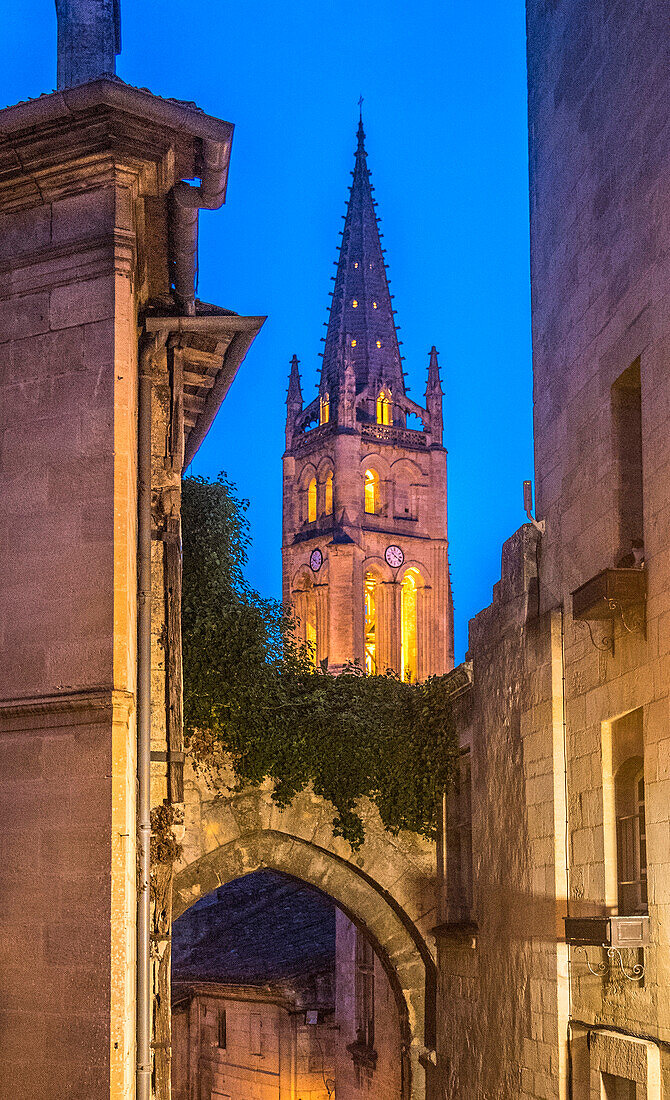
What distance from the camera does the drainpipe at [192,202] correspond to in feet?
31.1

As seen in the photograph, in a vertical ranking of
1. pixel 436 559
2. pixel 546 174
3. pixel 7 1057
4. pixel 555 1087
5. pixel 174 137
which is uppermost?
pixel 436 559

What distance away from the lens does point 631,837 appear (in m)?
9.49

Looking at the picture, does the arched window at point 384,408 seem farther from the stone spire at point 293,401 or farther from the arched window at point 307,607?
the arched window at point 307,607

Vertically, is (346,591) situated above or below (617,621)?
above

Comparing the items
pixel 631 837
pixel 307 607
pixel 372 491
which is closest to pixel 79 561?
pixel 631 837

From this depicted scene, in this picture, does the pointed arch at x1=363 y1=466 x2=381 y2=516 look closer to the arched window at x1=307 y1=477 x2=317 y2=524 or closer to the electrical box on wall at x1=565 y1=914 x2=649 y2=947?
the arched window at x1=307 y1=477 x2=317 y2=524

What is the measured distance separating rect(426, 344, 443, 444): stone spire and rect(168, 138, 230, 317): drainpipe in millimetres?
54293

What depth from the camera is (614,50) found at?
1005cm

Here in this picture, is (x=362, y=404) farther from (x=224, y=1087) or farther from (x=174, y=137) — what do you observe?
(x=174, y=137)

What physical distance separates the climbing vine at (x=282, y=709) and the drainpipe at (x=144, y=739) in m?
3.84

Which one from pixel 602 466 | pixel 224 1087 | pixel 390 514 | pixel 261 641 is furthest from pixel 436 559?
pixel 602 466

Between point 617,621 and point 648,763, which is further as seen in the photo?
point 617,621

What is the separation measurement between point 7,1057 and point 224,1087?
18138 millimetres

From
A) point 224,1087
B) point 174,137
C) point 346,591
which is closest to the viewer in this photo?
point 174,137
